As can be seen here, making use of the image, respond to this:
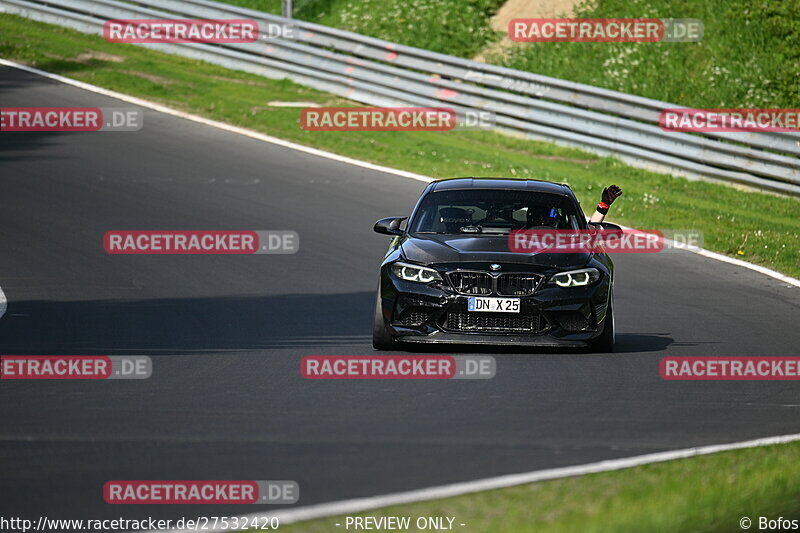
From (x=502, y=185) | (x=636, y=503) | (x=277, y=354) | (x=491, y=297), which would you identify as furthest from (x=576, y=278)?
(x=636, y=503)

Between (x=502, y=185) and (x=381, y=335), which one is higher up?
(x=502, y=185)

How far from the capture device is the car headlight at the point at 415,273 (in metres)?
10.9

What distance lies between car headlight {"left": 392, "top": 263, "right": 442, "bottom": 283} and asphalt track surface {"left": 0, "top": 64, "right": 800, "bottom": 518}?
741 millimetres

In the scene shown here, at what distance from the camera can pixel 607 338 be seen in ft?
36.4

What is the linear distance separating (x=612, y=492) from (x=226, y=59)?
23.7 meters

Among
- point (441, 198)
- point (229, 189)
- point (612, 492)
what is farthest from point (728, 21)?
point (612, 492)

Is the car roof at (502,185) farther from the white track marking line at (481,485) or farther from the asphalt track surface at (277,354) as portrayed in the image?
the white track marking line at (481,485)

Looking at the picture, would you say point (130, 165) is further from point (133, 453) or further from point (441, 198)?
point (133, 453)
